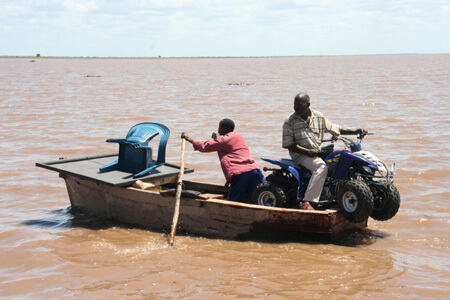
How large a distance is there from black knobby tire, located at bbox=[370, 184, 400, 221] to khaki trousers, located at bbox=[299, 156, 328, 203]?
718 mm

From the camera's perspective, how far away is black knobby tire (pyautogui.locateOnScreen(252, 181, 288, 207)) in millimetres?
6746

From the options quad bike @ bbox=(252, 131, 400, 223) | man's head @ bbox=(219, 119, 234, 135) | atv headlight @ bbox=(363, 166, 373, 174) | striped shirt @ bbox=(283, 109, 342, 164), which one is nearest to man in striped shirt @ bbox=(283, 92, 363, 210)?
striped shirt @ bbox=(283, 109, 342, 164)

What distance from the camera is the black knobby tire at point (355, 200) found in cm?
608

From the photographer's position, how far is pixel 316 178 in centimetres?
645

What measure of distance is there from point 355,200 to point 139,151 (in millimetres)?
3138

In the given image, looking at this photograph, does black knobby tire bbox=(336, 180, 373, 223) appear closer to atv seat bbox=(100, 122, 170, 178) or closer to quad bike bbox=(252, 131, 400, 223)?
quad bike bbox=(252, 131, 400, 223)

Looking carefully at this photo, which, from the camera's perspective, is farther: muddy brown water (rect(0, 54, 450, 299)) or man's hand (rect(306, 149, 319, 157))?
man's hand (rect(306, 149, 319, 157))

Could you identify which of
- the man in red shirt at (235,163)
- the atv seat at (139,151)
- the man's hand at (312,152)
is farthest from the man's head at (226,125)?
the man's hand at (312,152)

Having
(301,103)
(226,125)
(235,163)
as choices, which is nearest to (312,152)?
(301,103)

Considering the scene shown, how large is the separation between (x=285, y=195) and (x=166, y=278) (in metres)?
1.88

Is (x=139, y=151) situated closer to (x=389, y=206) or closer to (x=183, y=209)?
(x=183, y=209)

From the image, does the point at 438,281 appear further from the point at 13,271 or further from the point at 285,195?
the point at 13,271

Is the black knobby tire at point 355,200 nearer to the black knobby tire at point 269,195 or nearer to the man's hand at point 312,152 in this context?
the man's hand at point 312,152

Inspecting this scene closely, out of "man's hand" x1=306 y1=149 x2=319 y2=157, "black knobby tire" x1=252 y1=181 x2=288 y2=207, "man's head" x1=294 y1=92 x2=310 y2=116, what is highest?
"man's head" x1=294 y1=92 x2=310 y2=116
